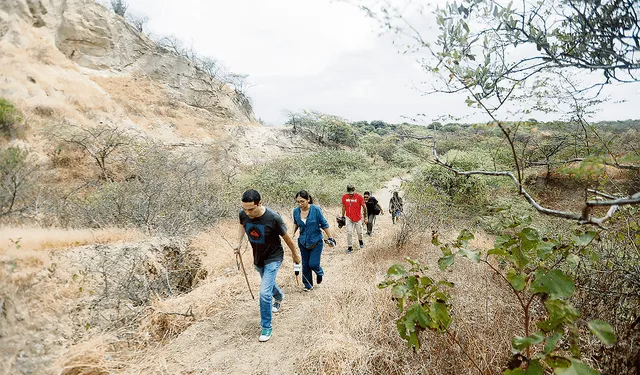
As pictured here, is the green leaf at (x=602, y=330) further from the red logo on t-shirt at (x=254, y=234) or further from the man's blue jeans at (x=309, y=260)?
the man's blue jeans at (x=309, y=260)

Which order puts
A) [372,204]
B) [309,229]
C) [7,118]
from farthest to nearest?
1. [7,118]
2. [372,204]
3. [309,229]

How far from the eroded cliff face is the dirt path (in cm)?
1907

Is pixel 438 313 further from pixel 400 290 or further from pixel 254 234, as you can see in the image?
pixel 254 234

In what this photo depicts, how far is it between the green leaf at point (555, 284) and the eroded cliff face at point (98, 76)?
2235cm

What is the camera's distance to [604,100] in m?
2.34

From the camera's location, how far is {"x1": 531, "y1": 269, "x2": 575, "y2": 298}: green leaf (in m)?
1.37

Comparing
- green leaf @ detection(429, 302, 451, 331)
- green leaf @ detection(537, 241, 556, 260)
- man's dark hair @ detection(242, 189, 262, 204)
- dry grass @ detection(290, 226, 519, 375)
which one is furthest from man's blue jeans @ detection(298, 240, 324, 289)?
green leaf @ detection(537, 241, 556, 260)

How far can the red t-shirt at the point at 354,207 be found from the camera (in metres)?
7.41

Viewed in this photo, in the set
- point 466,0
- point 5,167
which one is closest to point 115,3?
point 5,167

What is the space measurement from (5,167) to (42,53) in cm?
1882

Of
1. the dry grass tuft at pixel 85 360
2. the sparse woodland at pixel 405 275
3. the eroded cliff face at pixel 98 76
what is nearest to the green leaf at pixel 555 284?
the sparse woodland at pixel 405 275

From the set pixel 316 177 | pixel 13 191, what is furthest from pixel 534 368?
pixel 316 177

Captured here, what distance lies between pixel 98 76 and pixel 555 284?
3165 centimetres

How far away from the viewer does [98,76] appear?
2528cm
